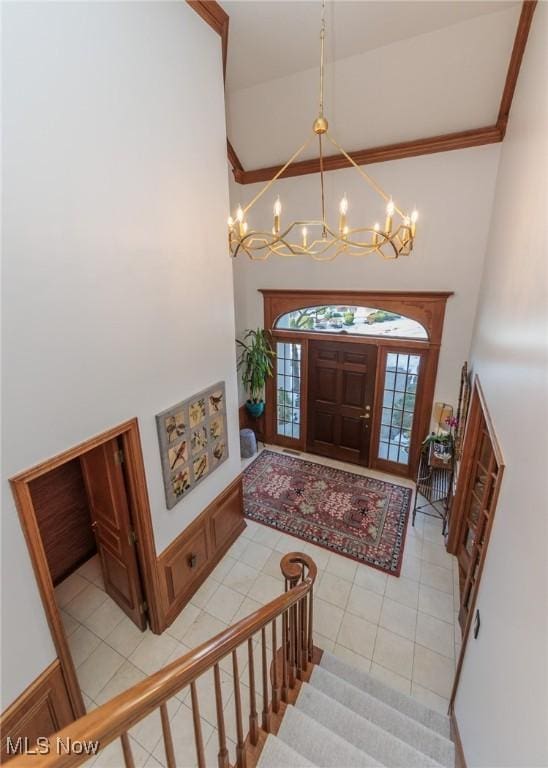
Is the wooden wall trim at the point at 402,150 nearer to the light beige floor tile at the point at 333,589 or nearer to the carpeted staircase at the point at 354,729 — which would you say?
the light beige floor tile at the point at 333,589

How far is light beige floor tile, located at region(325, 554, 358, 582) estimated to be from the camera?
3.50 meters

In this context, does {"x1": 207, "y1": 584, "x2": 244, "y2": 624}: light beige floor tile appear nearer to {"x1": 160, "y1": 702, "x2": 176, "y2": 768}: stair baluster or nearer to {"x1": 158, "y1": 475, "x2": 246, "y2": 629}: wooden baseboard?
{"x1": 158, "y1": 475, "x2": 246, "y2": 629}: wooden baseboard

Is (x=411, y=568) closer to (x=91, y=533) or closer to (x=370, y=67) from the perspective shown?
(x=91, y=533)

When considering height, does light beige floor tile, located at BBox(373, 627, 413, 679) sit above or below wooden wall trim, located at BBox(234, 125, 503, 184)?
below

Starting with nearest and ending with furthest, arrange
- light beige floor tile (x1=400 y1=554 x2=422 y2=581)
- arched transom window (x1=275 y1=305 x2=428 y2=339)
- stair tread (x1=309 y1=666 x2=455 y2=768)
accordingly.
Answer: stair tread (x1=309 y1=666 x2=455 y2=768)
light beige floor tile (x1=400 y1=554 x2=422 y2=581)
arched transom window (x1=275 y1=305 x2=428 y2=339)

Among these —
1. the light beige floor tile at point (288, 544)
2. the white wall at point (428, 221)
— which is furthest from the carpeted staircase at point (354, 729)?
the white wall at point (428, 221)

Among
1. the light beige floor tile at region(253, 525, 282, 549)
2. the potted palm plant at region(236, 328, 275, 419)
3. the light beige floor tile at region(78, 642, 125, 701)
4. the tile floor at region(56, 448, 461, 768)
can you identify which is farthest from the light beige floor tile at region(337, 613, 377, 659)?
the potted palm plant at region(236, 328, 275, 419)

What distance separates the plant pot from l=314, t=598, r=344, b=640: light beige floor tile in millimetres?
2980

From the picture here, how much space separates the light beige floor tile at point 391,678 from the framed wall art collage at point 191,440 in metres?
2.05

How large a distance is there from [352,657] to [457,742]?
0.83 m

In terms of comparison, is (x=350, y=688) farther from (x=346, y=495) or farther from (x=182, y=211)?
(x=182, y=211)

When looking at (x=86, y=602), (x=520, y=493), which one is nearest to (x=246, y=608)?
(x=86, y=602)

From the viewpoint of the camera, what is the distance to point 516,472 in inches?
63.9

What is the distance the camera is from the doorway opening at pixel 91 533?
6.36 feet
